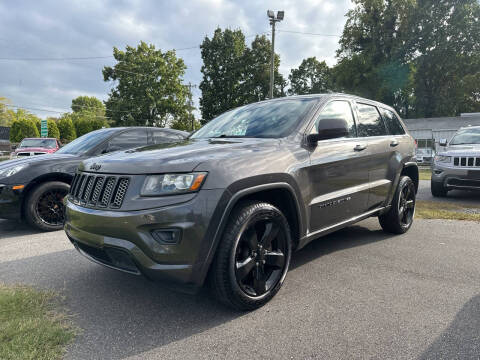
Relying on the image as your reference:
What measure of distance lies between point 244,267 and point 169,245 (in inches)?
23.2

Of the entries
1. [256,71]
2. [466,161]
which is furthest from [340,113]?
[256,71]

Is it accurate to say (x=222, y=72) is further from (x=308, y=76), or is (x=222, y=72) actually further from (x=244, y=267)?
(x=244, y=267)

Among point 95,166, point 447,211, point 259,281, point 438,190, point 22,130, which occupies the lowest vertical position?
point 447,211

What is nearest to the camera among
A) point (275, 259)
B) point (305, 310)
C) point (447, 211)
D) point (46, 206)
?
point (305, 310)

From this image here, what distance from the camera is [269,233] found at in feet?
8.39

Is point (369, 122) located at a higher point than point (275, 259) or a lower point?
higher

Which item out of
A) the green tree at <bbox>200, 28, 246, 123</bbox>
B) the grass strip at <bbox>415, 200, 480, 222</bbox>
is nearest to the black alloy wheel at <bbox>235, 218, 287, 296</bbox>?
the grass strip at <bbox>415, 200, 480, 222</bbox>

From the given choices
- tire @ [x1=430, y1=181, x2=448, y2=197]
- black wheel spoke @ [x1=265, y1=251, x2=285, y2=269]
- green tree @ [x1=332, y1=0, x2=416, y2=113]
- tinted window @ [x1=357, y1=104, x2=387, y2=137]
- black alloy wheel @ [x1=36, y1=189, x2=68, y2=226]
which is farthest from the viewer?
green tree @ [x1=332, y1=0, x2=416, y2=113]

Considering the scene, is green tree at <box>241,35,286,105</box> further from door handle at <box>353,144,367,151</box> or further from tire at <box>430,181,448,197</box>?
door handle at <box>353,144,367,151</box>

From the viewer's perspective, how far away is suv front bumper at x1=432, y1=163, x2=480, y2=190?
700 centimetres

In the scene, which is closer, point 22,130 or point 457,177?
point 457,177

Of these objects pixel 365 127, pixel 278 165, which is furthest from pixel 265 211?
pixel 365 127

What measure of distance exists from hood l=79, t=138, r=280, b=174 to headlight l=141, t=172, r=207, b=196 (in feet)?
0.14

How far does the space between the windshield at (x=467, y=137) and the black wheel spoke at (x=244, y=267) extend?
803cm
